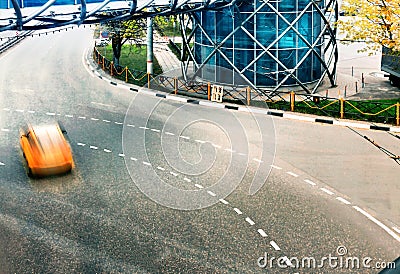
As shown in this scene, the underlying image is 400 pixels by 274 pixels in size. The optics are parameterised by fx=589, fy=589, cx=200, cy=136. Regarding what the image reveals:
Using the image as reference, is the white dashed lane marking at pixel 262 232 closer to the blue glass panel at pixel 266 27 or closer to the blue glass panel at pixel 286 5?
the blue glass panel at pixel 266 27

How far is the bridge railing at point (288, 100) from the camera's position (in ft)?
88.6

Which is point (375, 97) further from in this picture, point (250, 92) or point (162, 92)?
point (162, 92)

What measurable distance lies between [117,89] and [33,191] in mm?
16710

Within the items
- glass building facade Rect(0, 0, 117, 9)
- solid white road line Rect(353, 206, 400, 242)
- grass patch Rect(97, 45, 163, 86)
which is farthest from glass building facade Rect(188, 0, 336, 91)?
solid white road line Rect(353, 206, 400, 242)

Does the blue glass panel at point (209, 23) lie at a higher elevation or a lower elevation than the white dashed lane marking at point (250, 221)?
higher

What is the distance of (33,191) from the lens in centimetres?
1808

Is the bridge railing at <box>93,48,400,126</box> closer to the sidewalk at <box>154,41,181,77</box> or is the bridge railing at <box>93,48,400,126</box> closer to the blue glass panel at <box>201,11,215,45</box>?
the blue glass panel at <box>201,11,215,45</box>

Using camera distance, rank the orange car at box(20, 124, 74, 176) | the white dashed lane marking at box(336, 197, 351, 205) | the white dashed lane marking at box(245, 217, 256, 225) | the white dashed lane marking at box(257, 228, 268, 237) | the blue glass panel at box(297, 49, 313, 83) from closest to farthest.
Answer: the white dashed lane marking at box(257, 228, 268, 237)
the white dashed lane marking at box(245, 217, 256, 225)
the white dashed lane marking at box(336, 197, 351, 205)
the orange car at box(20, 124, 74, 176)
the blue glass panel at box(297, 49, 313, 83)

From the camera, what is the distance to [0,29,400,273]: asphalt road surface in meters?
13.9

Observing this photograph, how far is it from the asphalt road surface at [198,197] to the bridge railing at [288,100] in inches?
75.2

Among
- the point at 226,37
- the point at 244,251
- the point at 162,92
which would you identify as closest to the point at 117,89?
the point at 162,92

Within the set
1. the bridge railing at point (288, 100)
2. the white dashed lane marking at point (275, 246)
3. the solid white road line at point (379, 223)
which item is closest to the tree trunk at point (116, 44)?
the bridge railing at point (288, 100)

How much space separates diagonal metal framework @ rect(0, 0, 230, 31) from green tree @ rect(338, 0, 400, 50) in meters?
8.98

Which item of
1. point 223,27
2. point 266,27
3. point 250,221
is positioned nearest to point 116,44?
point 223,27
